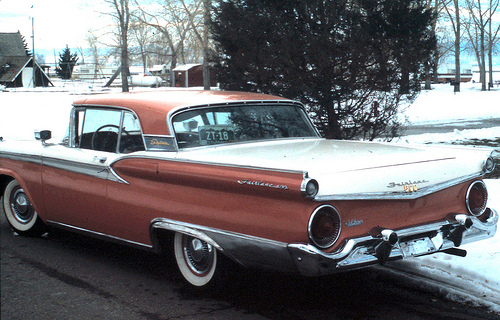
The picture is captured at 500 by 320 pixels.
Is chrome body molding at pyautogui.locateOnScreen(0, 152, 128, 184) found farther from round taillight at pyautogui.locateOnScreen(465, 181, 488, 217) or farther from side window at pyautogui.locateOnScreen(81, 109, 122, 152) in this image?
round taillight at pyautogui.locateOnScreen(465, 181, 488, 217)

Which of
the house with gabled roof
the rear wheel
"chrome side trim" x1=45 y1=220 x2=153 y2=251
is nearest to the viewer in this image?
"chrome side trim" x1=45 y1=220 x2=153 y2=251

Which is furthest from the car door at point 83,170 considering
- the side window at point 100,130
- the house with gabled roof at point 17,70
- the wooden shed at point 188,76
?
the wooden shed at point 188,76

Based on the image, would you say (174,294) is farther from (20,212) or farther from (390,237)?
(20,212)

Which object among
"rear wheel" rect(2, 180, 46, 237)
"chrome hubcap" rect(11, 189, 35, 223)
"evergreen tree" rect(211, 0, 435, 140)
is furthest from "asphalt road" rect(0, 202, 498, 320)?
"evergreen tree" rect(211, 0, 435, 140)

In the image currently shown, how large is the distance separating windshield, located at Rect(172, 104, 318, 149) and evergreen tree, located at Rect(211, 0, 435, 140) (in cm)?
289

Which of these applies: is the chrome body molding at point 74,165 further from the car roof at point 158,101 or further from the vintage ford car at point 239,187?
the car roof at point 158,101

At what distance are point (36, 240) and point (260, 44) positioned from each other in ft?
13.9

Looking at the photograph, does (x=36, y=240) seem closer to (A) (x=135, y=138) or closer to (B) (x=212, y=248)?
(A) (x=135, y=138)

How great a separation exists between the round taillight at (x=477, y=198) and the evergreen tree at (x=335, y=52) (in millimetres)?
3969

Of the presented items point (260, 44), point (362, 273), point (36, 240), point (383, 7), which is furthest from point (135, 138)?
point (383, 7)

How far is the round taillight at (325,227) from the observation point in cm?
359

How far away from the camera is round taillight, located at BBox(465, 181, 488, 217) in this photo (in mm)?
4410

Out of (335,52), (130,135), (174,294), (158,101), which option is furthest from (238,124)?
(335,52)

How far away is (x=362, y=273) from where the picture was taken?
15.9 feet
